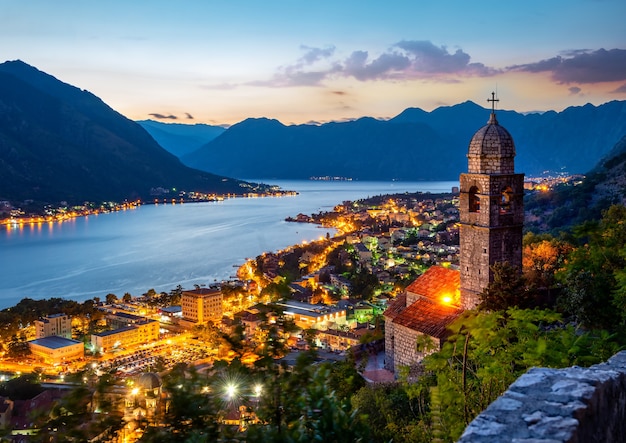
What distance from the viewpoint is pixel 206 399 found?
2.37 m

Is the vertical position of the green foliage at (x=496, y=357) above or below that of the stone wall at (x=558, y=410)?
below

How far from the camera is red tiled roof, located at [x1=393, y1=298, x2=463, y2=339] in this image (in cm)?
941

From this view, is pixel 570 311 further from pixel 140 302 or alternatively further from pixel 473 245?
pixel 140 302

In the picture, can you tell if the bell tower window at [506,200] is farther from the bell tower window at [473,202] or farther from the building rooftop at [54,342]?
the building rooftop at [54,342]

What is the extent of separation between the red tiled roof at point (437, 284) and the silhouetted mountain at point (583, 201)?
14.7 m

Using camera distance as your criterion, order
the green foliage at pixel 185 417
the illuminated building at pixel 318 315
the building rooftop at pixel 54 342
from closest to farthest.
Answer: the green foliage at pixel 185 417
the building rooftop at pixel 54 342
the illuminated building at pixel 318 315

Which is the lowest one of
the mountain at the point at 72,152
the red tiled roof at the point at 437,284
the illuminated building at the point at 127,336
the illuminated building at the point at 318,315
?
the illuminated building at the point at 127,336

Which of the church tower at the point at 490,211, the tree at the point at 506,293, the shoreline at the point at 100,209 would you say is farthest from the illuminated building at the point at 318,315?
the shoreline at the point at 100,209

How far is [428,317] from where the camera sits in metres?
9.94

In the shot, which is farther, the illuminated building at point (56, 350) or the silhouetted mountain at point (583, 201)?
the silhouetted mountain at point (583, 201)

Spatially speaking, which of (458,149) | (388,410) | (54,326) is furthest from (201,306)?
(458,149)

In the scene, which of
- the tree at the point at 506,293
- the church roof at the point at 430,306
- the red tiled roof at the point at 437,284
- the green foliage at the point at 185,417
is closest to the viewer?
the green foliage at the point at 185,417

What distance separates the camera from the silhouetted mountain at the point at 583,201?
986 inches

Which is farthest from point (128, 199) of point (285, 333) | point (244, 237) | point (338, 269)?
point (285, 333)
